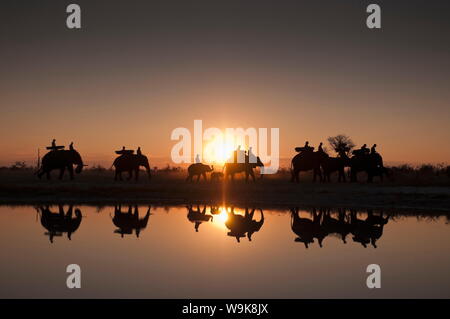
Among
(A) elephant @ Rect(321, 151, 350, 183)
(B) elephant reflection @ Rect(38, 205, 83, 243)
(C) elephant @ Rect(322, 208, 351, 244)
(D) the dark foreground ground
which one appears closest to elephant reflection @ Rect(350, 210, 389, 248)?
(C) elephant @ Rect(322, 208, 351, 244)

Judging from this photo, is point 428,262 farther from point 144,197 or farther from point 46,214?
point 144,197

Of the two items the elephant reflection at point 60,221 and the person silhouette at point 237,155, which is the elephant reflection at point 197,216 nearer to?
the elephant reflection at point 60,221

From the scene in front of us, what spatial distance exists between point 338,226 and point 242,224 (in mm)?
3696

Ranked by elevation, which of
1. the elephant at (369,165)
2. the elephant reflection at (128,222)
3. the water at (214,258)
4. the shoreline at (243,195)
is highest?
the elephant at (369,165)

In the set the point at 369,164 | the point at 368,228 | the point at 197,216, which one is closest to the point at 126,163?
the point at 197,216

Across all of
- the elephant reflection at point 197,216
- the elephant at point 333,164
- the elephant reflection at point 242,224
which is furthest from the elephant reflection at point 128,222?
the elephant at point 333,164

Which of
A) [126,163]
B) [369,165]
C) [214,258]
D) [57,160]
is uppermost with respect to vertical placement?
[57,160]

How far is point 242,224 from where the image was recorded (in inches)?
780

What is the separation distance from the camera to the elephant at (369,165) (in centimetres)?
3628

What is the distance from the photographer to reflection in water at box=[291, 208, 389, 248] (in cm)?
1662

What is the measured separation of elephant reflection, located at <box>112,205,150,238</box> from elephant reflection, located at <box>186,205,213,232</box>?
192 centimetres

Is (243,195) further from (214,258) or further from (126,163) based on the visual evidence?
(214,258)

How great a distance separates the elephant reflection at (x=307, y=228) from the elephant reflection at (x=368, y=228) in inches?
46.2
